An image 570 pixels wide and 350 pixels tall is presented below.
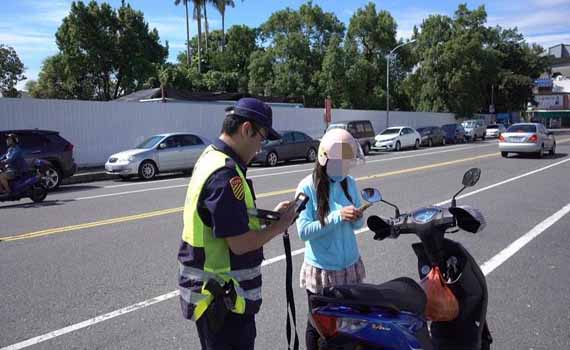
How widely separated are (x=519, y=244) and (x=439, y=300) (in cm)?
519

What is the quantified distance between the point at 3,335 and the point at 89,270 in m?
1.74

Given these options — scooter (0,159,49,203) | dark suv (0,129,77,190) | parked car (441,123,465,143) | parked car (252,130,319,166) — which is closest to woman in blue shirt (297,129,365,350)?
scooter (0,159,49,203)

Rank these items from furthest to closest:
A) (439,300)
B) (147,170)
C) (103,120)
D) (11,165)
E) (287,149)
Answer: (287,149) < (103,120) < (147,170) < (11,165) < (439,300)

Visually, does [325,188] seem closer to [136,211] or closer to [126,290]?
[126,290]

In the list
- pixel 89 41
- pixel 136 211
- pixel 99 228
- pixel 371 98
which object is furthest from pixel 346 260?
pixel 371 98

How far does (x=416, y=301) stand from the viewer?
7.25 ft

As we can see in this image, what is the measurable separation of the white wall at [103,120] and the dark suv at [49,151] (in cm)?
434

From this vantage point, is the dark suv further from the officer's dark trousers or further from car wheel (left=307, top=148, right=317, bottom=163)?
the officer's dark trousers

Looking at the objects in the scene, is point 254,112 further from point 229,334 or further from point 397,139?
point 397,139

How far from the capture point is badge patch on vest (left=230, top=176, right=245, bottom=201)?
212 centimetres

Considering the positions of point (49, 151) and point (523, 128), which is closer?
point (49, 151)

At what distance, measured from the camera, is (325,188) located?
10.5 feet

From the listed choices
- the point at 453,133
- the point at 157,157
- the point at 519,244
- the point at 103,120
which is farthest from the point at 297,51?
the point at 519,244

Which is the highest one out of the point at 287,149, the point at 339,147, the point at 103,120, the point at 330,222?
the point at 103,120
